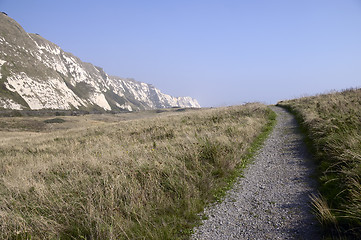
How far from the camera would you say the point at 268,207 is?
4.38 meters

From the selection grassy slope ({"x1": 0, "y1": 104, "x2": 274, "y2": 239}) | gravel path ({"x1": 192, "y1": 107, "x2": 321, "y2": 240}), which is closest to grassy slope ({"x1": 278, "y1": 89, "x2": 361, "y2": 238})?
gravel path ({"x1": 192, "y1": 107, "x2": 321, "y2": 240})

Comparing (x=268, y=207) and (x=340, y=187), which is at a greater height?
(x=340, y=187)

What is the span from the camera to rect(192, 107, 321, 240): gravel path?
→ 361 centimetres

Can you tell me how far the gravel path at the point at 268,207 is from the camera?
361 cm

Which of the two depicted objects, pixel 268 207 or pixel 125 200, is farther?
pixel 125 200

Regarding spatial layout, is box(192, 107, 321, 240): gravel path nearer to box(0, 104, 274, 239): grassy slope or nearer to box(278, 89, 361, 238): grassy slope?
box(278, 89, 361, 238): grassy slope

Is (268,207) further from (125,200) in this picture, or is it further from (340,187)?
(125,200)

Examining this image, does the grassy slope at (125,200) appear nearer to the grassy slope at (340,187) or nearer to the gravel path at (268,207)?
the gravel path at (268,207)

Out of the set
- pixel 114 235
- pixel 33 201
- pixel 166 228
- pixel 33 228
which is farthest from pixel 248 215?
pixel 33 201

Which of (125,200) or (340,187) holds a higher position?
(340,187)

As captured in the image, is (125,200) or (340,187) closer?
(340,187)

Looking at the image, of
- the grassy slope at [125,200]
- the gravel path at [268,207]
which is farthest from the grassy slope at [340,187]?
the grassy slope at [125,200]

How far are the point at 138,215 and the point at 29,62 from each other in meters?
194

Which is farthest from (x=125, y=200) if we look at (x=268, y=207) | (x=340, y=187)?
(x=340, y=187)
